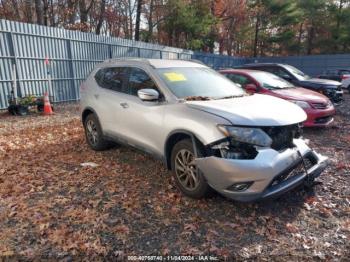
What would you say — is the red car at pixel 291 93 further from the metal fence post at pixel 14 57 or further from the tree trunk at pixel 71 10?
the tree trunk at pixel 71 10

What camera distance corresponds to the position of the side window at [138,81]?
4.12m

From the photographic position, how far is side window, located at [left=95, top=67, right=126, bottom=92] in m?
4.73

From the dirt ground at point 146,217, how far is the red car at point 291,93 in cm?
176

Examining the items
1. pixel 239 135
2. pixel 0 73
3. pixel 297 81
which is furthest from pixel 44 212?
pixel 297 81

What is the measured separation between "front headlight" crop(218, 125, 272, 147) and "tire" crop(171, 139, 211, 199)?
56 cm

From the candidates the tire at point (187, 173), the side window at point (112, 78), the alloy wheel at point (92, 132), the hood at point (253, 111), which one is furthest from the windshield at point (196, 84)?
the alloy wheel at point (92, 132)

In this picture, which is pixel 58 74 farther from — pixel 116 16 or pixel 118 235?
pixel 116 16

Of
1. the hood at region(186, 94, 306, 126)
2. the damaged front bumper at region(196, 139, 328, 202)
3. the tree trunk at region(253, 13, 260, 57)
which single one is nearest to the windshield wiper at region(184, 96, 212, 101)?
the hood at region(186, 94, 306, 126)

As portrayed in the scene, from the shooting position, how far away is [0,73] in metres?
9.22

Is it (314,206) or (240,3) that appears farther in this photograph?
(240,3)

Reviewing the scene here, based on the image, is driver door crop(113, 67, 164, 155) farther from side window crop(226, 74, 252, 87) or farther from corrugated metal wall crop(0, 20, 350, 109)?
corrugated metal wall crop(0, 20, 350, 109)

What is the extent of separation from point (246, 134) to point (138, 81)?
2042 mm

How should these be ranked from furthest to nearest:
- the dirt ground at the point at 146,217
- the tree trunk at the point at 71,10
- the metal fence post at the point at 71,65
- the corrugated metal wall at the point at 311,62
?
the corrugated metal wall at the point at 311,62 → the tree trunk at the point at 71,10 → the metal fence post at the point at 71,65 → the dirt ground at the point at 146,217

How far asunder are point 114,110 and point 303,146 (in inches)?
116
